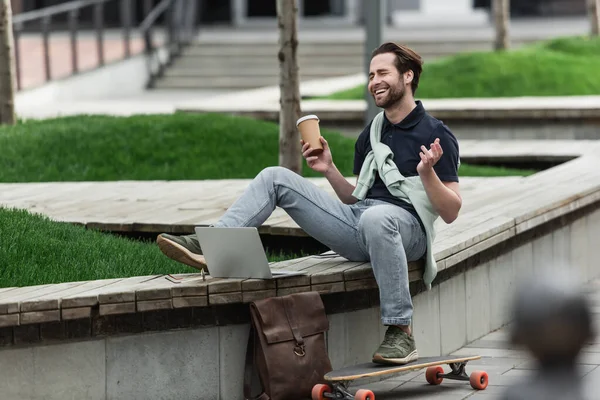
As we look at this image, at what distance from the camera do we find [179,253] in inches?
194

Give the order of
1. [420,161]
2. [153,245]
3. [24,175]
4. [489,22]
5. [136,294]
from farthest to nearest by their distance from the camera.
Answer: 1. [489,22]
2. [24,175]
3. [153,245]
4. [420,161]
5. [136,294]

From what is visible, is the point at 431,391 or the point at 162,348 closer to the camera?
the point at 162,348

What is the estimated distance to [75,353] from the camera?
187 inches

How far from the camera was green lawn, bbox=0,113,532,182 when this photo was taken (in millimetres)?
10102

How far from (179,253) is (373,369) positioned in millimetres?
902

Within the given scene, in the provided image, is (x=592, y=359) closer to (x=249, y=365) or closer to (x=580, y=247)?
(x=249, y=365)

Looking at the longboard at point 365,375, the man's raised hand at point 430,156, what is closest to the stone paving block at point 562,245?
the longboard at point 365,375

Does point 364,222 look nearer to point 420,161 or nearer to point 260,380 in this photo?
point 420,161

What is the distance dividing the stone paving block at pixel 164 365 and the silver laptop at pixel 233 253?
267 millimetres

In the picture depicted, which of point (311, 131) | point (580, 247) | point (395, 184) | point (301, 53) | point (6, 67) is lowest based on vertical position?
point (301, 53)

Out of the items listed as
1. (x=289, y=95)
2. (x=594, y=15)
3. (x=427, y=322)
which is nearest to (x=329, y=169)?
(x=427, y=322)

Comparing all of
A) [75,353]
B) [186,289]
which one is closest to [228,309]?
[186,289]

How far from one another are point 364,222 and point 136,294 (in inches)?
37.9

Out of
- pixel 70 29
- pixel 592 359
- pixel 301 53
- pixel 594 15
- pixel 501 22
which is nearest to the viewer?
pixel 592 359
